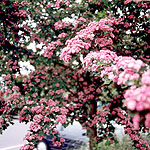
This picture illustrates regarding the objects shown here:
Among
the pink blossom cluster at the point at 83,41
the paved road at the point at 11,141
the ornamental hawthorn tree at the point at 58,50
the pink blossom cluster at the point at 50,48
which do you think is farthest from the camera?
the paved road at the point at 11,141

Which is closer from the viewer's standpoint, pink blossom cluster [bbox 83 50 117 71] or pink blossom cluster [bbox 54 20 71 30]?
pink blossom cluster [bbox 83 50 117 71]

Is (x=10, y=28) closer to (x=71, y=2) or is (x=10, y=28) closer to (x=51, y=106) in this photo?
(x=71, y=2)

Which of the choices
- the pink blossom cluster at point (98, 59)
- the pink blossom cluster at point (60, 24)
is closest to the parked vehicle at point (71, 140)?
the pink blossom cluster at point (60, 24)

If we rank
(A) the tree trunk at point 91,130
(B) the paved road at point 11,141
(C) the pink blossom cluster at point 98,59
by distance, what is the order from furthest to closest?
(B) the paved road at point 11,141
(A) the tree trunk at point 91,130
(C) the pink blossom cluster at point 98,59

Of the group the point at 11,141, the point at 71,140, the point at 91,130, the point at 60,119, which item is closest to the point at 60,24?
the point at 60,119

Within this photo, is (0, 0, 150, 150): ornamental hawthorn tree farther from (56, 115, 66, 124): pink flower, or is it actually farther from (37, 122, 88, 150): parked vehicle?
(37, 122, 88, 150): parked vehicle

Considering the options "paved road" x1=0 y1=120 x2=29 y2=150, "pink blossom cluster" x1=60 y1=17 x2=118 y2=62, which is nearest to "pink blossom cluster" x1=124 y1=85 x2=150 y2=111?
"pink blossom cluster" x1=60 y1=17 x2=118 y2=62

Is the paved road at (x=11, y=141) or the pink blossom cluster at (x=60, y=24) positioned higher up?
the pink blossom cluster at (x=60, y=24)

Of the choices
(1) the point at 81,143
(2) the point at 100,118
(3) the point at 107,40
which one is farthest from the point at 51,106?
(1) the point at 81,143

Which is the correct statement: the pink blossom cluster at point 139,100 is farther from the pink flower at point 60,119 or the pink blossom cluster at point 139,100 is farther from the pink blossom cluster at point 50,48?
the pink blossom cluster at point 50,48

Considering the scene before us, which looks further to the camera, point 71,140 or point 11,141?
point 11,141

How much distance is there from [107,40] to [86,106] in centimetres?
244

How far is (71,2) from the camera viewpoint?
3350mm

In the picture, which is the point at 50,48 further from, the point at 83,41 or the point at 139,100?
the point at 139,100
